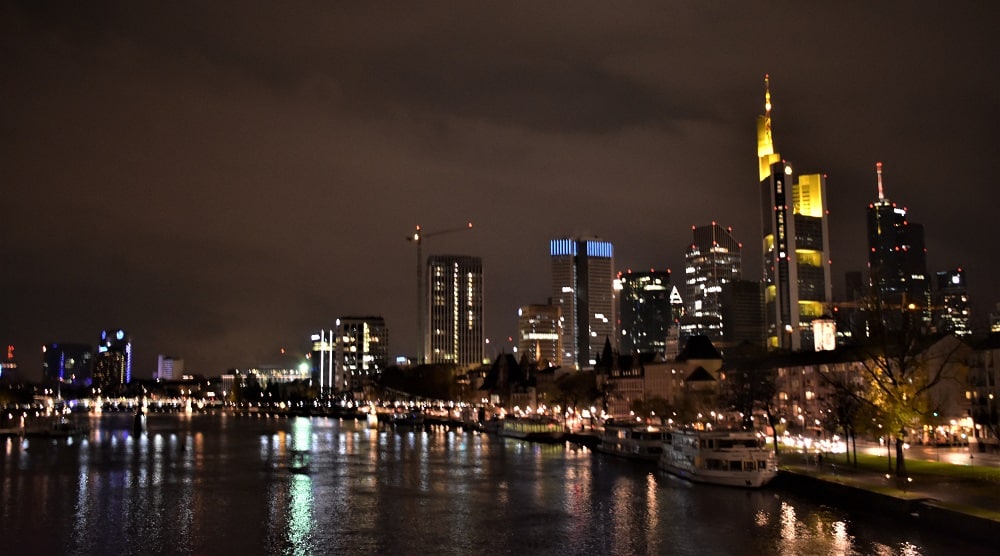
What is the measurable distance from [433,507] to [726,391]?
7011cm

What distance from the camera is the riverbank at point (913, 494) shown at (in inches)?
1560

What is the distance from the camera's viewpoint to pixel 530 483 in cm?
6625

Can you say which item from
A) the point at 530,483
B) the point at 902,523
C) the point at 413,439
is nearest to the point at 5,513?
the point at 530,483

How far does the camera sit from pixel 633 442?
84.1m

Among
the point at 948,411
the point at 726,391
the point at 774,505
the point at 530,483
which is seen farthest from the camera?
the point at 726,391

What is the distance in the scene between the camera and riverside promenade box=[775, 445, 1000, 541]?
4041 centimetres

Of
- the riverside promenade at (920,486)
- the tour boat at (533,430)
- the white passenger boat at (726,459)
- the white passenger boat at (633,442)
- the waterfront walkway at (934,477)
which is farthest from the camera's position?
the tour boat at (533,430)

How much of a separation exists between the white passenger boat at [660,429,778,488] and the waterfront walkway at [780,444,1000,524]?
1692 millimetres

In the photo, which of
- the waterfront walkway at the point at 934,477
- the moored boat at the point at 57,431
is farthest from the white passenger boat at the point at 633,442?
the moored boat at the point at 57,431

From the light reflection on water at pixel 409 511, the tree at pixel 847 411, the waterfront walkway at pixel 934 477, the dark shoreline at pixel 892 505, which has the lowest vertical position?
the light reflection on water at pixel 409 511

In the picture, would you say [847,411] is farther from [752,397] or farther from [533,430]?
[533,430]

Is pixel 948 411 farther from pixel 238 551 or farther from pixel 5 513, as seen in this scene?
pixel 5 513

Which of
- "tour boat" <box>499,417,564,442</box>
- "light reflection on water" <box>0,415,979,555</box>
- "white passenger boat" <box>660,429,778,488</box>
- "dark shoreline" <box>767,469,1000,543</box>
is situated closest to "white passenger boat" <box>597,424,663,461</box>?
"light reflection on water" <box>0,415,979,555</box>

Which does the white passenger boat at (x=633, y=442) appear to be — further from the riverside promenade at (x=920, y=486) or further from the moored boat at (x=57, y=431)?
the moored boat at (x=57, y=431)
